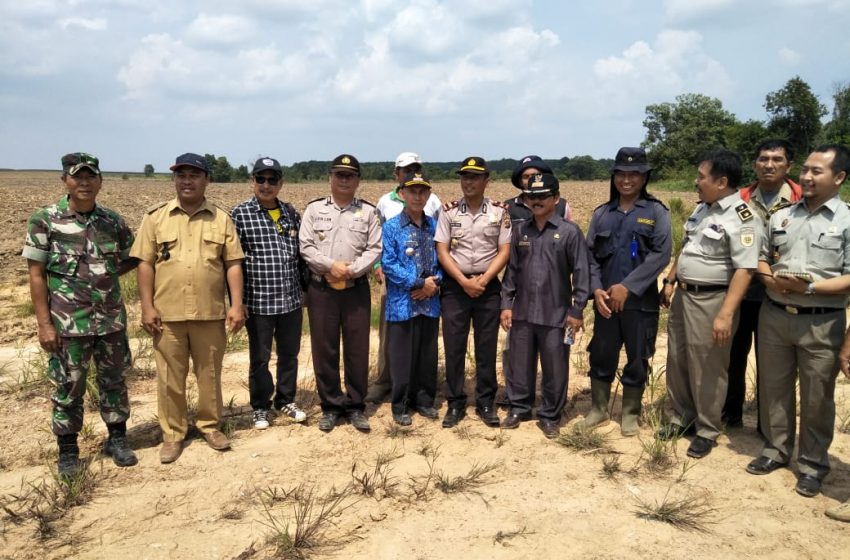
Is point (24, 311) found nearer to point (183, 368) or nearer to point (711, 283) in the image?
point (183, 368)

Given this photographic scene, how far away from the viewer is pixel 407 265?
438 cm

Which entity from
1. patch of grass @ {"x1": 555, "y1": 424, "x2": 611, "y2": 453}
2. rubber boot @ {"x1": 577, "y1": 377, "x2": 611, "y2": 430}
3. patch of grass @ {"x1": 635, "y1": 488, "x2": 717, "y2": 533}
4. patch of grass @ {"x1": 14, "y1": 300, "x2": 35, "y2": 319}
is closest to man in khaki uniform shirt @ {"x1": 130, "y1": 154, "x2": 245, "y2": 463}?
patch of grass @ {"x1": 555, "y1": 424, "x2": 611, "y2": 453}

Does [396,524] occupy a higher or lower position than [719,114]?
lower

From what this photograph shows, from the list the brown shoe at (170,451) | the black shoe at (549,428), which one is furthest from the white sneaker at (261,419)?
the black shoe at (549,428)

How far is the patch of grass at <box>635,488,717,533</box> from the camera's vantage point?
3209 millimetres

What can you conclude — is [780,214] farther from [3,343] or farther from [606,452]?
[3,343]

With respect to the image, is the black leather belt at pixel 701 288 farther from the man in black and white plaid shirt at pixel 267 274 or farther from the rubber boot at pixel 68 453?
the rubber boot at pixel 68 453

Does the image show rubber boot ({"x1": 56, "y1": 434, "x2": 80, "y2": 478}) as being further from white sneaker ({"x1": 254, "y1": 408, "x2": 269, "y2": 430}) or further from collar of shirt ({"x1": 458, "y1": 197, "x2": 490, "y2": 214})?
collar of shirt ({"x1": 458, "y1": 197, "x2": 490, "y2": 214})

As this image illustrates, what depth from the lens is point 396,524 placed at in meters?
3.26

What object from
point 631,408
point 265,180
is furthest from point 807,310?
point 265,180

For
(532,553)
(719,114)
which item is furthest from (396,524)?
(719,114)

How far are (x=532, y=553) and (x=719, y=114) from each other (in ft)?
182

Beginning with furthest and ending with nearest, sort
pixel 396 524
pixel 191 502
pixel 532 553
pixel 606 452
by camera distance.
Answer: pixel 606 452 < pixel 191 502 < pixel 396 524 < pixel 532 553

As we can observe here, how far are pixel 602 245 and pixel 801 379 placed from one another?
1.49m
